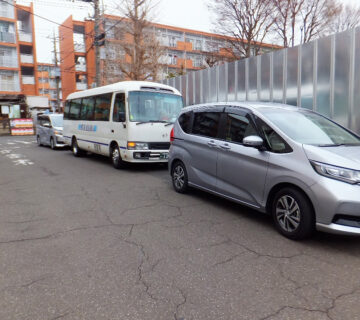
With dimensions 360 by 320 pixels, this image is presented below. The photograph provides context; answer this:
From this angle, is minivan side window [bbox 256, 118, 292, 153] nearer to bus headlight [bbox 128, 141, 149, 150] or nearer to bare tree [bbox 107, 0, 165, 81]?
bus headlight [bbox 128, 141, 149, 150]

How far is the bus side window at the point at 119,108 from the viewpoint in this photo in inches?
334

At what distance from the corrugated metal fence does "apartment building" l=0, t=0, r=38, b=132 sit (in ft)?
96.5

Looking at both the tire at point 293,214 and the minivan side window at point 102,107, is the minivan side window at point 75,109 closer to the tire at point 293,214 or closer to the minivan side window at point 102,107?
A: the minivan side window at point 102,107

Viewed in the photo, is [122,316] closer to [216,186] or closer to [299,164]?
[299,164]

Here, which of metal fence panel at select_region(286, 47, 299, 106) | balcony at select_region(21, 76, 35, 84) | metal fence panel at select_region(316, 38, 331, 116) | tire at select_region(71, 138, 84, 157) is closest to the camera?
metal fence panel at select_region(316, 38, 331, 116)

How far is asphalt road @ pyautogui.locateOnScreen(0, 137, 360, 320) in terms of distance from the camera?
2.46 m

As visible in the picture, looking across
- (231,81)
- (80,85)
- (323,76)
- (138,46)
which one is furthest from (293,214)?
(80,85)

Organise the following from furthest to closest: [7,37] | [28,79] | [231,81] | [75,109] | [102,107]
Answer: [28,79]
[7,37]
[75,109]
[102,107]
[231,81]

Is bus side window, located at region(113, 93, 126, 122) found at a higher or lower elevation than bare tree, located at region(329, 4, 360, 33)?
lower

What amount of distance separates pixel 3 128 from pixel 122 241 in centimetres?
3166

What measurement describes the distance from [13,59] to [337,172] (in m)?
37.3

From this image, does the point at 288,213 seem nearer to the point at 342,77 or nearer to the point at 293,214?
the point at 293,214

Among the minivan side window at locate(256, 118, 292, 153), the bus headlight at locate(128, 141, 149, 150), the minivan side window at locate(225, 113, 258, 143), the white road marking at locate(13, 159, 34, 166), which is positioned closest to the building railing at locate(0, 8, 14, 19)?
the white road marking at locate(13, 159, 34, 166)

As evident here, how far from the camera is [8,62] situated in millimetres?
32875
